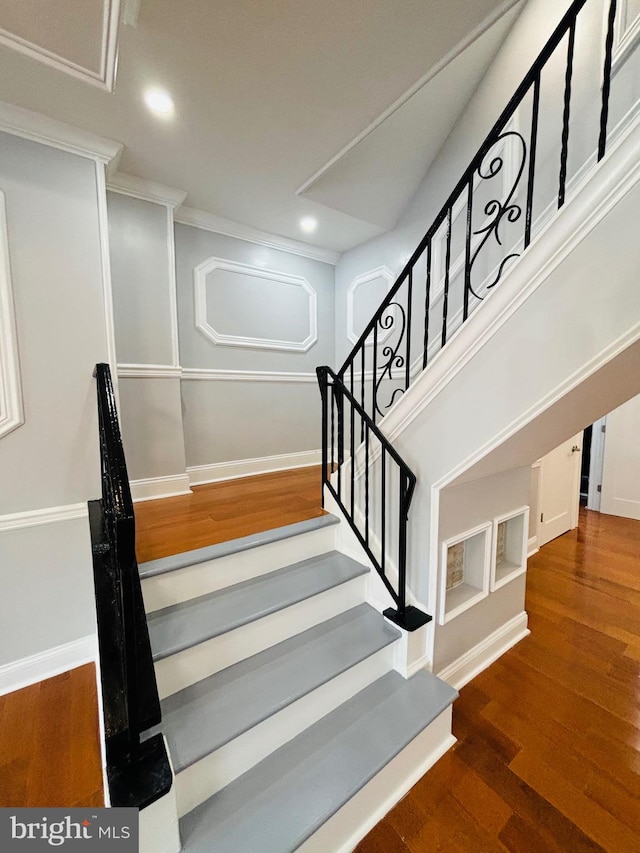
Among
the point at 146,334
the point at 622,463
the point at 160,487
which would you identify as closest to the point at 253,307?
the point at 146,334

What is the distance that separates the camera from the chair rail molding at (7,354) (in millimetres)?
1688

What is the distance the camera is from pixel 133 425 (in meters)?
2.64

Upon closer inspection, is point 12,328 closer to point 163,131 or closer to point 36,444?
point 36,444

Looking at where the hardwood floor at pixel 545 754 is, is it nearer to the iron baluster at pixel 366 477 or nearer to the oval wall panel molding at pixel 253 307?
the iron baluster at pixel 366 477

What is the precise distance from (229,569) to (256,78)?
2.52 metres

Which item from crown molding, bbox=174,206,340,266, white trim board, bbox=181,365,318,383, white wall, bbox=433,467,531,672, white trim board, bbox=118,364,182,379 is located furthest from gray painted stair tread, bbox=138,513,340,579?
crown molding, bbox=174,206,340,266

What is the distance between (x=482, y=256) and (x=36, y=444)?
291 cm

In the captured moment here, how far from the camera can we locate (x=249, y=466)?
3.43 m

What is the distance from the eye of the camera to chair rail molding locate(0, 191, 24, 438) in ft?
5.54

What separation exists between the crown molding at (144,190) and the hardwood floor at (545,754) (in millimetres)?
3795

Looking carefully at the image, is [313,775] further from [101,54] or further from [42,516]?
[101,54]

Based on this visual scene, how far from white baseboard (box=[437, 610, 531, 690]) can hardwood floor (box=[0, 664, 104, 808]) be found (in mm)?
1686

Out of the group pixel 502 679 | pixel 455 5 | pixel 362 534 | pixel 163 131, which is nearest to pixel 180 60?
pixel 163 131

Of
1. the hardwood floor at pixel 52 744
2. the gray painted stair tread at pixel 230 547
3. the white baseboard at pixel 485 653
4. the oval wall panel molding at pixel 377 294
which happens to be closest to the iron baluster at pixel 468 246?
the gray painted stair tread at pixel 230 547
